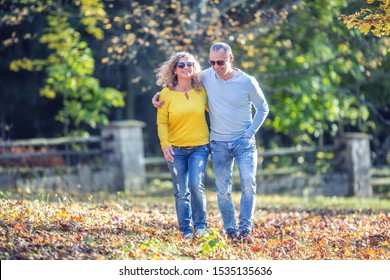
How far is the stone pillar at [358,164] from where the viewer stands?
71.6ft

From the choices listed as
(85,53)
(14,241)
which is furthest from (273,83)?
(14,241)

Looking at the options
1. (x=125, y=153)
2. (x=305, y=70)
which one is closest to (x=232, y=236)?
(x=125, y=153)

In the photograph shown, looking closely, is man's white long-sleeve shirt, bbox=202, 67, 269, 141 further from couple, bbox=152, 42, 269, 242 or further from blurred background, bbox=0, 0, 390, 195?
blurred background, bbox=0, 0, 390, 195

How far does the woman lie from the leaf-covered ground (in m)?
0.59

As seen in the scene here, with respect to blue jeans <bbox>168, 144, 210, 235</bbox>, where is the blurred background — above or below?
above

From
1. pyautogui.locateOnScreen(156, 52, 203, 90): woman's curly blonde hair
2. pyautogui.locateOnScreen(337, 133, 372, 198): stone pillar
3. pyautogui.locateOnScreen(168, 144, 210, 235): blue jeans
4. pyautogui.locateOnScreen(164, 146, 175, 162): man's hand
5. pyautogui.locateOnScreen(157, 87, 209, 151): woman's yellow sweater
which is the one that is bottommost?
pyautogui.locateOnScreen(337, 133, 372, 198): stone pillar

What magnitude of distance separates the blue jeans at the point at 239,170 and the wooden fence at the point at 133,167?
7.96 meters

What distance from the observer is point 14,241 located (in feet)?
28.4

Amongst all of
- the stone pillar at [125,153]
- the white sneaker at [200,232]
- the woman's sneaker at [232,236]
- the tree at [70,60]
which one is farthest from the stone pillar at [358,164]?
the white sneaker at [200,232]

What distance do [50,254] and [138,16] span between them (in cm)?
935

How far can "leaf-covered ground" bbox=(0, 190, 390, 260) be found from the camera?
851 centimetres

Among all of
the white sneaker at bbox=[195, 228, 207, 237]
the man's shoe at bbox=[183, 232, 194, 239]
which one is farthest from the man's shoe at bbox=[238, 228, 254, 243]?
the man's shoe at bbox=[183, 232, 194, 239]

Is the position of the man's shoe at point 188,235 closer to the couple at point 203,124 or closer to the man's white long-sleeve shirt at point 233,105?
the couple at point 203,124
